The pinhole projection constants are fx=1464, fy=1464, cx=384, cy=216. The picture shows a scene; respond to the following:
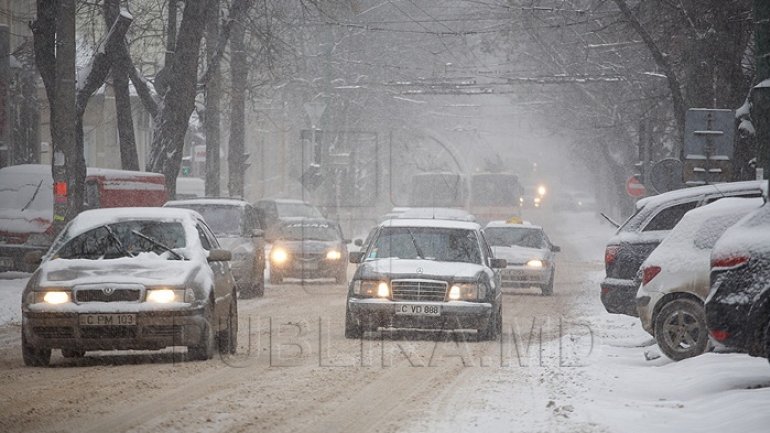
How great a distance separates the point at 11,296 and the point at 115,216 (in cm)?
1124

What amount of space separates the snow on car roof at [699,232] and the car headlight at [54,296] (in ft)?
20.6

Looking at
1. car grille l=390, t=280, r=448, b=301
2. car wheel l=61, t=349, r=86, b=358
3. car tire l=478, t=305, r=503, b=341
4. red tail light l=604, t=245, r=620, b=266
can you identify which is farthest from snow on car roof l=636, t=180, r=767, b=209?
car wheel l=61, t=349, r=86, b=358

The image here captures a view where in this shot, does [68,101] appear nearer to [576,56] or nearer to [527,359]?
[527,359]

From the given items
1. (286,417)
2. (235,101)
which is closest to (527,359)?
(286,417)

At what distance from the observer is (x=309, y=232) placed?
34781mm

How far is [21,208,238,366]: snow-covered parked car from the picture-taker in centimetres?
1396

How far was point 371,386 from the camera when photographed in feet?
41.8

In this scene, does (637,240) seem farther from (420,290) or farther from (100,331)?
(100,331)

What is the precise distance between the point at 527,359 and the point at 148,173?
2017cm

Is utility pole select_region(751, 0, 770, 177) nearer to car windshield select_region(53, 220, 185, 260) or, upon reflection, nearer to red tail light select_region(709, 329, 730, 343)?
red tail light select_region(709, 329, 730, 343)

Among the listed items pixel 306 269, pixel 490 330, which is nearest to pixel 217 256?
pixel 490 330

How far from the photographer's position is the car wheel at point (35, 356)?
14.2 meters

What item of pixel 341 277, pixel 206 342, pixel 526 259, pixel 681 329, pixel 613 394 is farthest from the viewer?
pixel 341 277

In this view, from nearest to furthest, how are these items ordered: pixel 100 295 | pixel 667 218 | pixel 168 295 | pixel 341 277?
1. pixel 100 295
2. pixel 168 295
3. pixel 667 218
4. pixel 341 277
